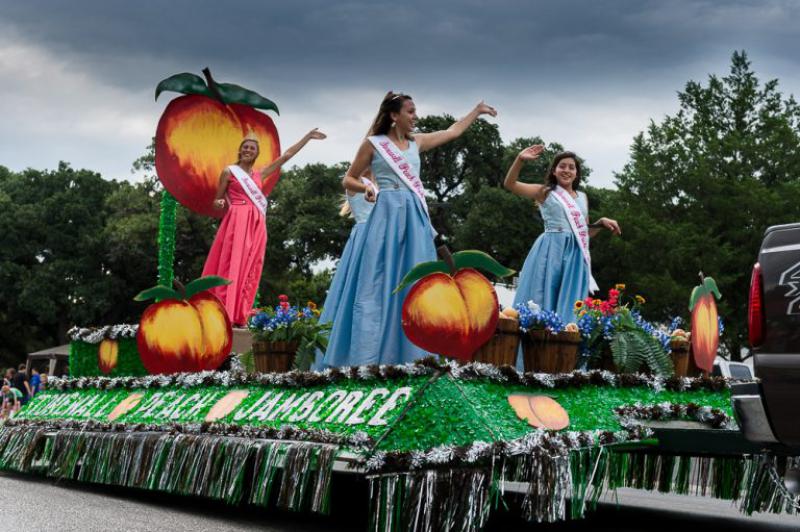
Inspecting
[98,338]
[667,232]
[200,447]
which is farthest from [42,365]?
[200,447]

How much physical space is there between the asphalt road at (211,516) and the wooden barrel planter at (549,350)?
1.03 metres

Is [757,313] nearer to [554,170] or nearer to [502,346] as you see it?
[502,346]

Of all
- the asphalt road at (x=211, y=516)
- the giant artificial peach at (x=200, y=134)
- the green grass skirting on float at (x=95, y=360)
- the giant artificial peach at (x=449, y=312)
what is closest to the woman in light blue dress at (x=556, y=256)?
the asphalt road at (x=211, y=516)

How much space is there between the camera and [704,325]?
641 cm

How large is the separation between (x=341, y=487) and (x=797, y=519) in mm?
3574

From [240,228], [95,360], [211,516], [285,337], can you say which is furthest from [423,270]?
[240,228]

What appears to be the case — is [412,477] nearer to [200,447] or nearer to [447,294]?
[447,294]

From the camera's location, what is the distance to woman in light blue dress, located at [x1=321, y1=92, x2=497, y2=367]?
5.95 m

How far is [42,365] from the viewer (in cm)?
3422

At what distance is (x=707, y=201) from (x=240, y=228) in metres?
18.1

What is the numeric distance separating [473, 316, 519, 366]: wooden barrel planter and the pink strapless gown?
5.62 m

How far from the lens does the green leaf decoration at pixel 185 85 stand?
1011 centimetres

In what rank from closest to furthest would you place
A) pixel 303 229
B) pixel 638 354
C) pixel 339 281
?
pixel 638 354 → pixel 339 281 → pixel 303 229

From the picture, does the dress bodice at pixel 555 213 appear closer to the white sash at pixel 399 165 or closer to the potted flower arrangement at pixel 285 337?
the white sash at pixel 399 165
